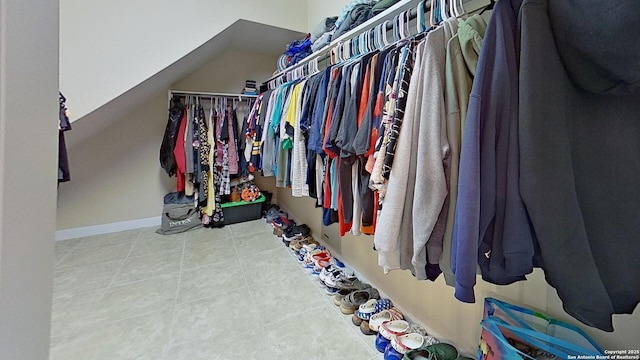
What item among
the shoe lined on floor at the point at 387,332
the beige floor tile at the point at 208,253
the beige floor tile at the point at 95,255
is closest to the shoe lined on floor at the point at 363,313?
the shoe lined on floor at the point at 387,332

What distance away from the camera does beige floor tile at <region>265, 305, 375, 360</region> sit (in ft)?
3.92

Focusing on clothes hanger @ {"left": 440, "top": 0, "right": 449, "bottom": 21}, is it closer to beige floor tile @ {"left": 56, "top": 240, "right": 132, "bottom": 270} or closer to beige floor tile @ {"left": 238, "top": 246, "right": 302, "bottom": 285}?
beige floor tile @ {"left": 238, "top": 246, "right": 302, "bottom": 285}

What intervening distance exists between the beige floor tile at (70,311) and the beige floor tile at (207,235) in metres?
0.85

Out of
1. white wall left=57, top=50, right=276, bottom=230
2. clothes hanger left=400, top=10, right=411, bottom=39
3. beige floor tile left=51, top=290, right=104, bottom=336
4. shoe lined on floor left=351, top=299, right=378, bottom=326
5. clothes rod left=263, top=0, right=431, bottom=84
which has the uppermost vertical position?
clothes rod left=263, top=0, right=431, bottom=84

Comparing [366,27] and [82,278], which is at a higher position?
[366,27]

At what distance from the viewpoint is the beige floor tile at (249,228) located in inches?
107

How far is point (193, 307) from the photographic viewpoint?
1519 mm

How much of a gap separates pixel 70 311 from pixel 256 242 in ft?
4.30

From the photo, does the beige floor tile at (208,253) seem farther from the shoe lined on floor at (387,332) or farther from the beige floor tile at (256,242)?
the shoe lined on floor at (387,332)

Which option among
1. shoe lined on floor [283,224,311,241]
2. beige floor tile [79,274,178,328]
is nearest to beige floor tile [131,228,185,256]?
beige floor tile [79,274,178,328]

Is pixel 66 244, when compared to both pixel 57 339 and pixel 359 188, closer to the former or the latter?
pixel 57 339

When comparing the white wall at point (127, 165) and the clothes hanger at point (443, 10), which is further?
the white wall at point (127, 165)

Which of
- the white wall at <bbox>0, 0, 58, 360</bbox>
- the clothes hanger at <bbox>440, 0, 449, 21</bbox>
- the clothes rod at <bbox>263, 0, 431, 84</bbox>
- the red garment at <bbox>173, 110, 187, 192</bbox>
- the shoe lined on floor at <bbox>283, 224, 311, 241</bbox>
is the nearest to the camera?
the white wall at <bbox>0, 0, 58, 360</bbox>

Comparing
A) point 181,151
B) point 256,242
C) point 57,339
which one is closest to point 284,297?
point 256,242
